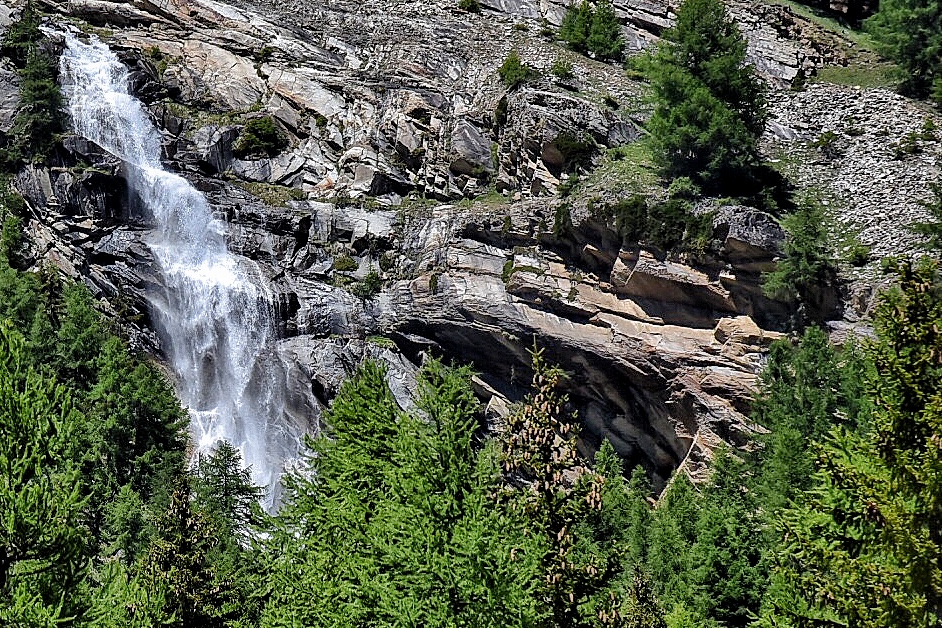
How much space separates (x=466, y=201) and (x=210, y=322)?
1677 centimetres

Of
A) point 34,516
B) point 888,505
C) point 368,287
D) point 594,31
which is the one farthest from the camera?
point 594,31

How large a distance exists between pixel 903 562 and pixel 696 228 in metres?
31.7

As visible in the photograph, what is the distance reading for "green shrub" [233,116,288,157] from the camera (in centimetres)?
5844

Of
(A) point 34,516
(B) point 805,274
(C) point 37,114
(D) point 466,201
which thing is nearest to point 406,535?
(A) point 34,516

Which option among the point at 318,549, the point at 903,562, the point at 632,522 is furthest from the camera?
the point at 632,522

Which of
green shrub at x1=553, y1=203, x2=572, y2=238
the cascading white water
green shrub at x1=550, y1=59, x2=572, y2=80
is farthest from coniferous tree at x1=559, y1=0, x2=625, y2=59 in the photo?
the cascading white water

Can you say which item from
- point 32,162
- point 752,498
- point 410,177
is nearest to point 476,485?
point 752,498

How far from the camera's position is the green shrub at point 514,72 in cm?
5416

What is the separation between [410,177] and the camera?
185 feet

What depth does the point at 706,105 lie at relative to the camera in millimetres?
44406

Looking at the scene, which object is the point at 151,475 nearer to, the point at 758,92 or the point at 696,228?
the point at 696,228

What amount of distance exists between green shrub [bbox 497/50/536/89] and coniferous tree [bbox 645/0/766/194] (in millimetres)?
9174

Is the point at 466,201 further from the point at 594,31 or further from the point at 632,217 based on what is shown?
the point at 594,31

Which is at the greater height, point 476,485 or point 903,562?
point 903,562
